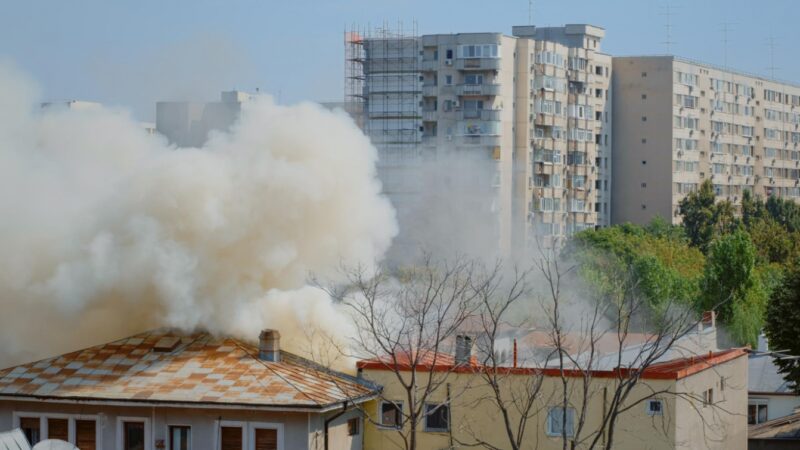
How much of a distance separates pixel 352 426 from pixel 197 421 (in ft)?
9.79

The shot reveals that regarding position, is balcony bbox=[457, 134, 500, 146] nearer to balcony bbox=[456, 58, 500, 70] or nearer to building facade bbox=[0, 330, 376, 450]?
balcony bbox=[456, 58, 500, 70]

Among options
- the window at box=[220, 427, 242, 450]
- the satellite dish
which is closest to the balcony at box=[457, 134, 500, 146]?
the window at box=[220, 427, 242, 450]

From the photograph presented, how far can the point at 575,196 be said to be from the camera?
92.1 meters

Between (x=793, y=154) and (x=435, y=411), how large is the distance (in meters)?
99.0

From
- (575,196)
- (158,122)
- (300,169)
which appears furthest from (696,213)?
(300,169)

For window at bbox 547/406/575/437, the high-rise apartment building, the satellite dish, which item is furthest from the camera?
the high-rise apartment building

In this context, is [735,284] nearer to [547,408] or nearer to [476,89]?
[476,89]

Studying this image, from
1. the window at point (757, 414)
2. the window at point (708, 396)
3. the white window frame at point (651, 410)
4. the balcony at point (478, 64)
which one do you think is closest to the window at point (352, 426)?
the white window frame at point (651, 410)

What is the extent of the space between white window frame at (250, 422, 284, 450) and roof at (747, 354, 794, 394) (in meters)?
20.6

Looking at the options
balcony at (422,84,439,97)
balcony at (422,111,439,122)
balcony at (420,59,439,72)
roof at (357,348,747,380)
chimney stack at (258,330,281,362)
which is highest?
balcony at (420,59,439,72)

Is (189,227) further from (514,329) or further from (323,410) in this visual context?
(514,329)

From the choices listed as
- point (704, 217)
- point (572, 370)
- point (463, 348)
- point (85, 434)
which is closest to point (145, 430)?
point (85, 434)

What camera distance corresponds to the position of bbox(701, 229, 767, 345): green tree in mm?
64250

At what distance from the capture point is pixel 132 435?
1081 inches
